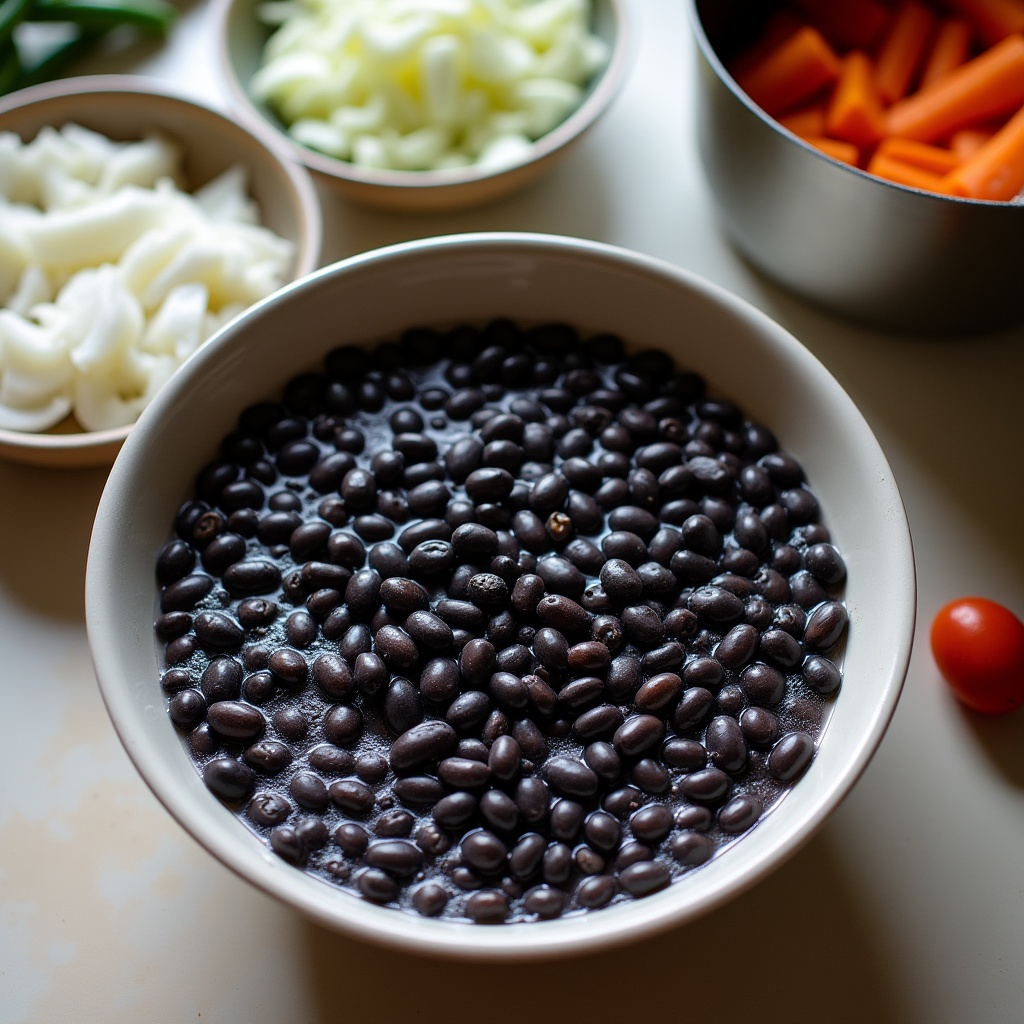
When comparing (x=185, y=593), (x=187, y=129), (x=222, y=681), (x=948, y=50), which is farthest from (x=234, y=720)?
(x=948, y=50)

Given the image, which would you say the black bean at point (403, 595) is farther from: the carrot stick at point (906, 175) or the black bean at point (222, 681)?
the carrot stick at point (906, 175)

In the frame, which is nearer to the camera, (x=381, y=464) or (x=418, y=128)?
(x=381, y=464)

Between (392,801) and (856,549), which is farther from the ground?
(856,549)

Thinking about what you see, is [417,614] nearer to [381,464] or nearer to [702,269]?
[381,464]

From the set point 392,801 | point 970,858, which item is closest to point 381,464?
point 392,801

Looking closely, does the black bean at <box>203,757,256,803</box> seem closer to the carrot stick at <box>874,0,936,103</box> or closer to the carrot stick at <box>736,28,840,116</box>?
the carrot stick at <box>736,28,840,116</box>

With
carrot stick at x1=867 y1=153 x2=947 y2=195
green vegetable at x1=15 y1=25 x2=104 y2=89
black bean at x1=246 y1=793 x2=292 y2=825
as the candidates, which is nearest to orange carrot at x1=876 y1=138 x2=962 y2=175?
carrot stick at x1=867 y1=153 x2=947 y2=195
